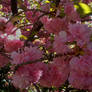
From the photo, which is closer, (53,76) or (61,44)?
(61,44)

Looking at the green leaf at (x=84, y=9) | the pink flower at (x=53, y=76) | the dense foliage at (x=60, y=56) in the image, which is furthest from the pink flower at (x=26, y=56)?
the green leaf at (x=84, y=9)

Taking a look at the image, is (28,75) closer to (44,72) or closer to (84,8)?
(44,72)

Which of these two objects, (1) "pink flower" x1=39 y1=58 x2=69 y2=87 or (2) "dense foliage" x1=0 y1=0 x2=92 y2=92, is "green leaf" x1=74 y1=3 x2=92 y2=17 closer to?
(2) "dense foliage" x1=0 y1=0 x2=92 y2=92

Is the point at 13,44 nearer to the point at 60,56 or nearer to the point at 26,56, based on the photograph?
the point at 26,56

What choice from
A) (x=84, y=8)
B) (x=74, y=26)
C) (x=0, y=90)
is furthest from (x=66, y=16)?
(x=0, y=90)

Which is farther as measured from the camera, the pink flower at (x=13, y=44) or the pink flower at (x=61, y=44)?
the pink flower at (x=13, y=44)

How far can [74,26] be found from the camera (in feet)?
2.89

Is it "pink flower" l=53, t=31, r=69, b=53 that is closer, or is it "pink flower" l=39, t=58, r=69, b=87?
"pink flower" l=53, t=31, r=69, b=53

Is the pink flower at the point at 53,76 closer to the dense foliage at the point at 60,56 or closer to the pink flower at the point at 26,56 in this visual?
the dense foliage at the point at 60,56

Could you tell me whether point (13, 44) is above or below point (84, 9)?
below

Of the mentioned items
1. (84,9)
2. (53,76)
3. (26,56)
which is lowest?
(53,76)

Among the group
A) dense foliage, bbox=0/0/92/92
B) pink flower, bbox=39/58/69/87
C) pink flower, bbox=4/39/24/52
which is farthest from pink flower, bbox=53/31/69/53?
pink flower, bbox=4/39/24/52

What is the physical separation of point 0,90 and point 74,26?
2.71 metres

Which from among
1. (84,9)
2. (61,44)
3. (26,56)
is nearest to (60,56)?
(61,44)
